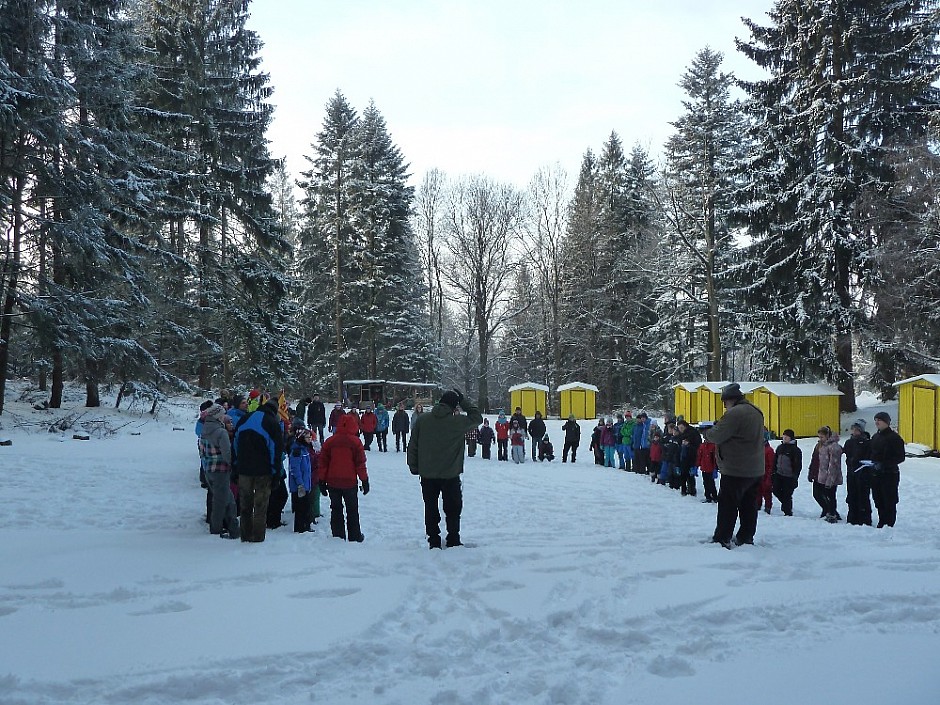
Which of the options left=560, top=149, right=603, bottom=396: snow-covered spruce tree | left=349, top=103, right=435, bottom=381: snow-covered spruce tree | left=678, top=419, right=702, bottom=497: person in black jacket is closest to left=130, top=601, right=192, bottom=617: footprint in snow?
left=678, top=419, right=702, bottom=497: person in black jacket

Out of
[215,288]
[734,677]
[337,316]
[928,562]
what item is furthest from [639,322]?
[734,677]

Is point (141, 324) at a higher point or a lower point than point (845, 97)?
lower

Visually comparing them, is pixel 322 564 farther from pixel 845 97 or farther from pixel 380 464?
pixel 845 97

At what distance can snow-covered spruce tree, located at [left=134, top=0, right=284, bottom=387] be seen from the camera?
25000mm

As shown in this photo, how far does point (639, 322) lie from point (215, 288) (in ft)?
85.8

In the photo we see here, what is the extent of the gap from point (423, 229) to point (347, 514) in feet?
128

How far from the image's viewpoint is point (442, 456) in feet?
22.4

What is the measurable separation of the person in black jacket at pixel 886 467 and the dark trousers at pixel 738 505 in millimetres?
3381

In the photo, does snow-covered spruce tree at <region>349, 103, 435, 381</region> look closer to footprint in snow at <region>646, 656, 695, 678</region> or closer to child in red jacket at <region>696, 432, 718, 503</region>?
child in red jacket at <region>696, 432, 718, 503</region>

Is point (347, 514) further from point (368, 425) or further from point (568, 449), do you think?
point (568, 449)

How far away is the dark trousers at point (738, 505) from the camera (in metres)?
6.62

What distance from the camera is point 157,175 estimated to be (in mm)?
21188

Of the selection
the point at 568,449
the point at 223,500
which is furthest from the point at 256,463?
the point at 568,449

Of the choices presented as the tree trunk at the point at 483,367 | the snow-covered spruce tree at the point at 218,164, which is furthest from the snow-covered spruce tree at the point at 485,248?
the snow-covered spruce tree at the point at 218,164
